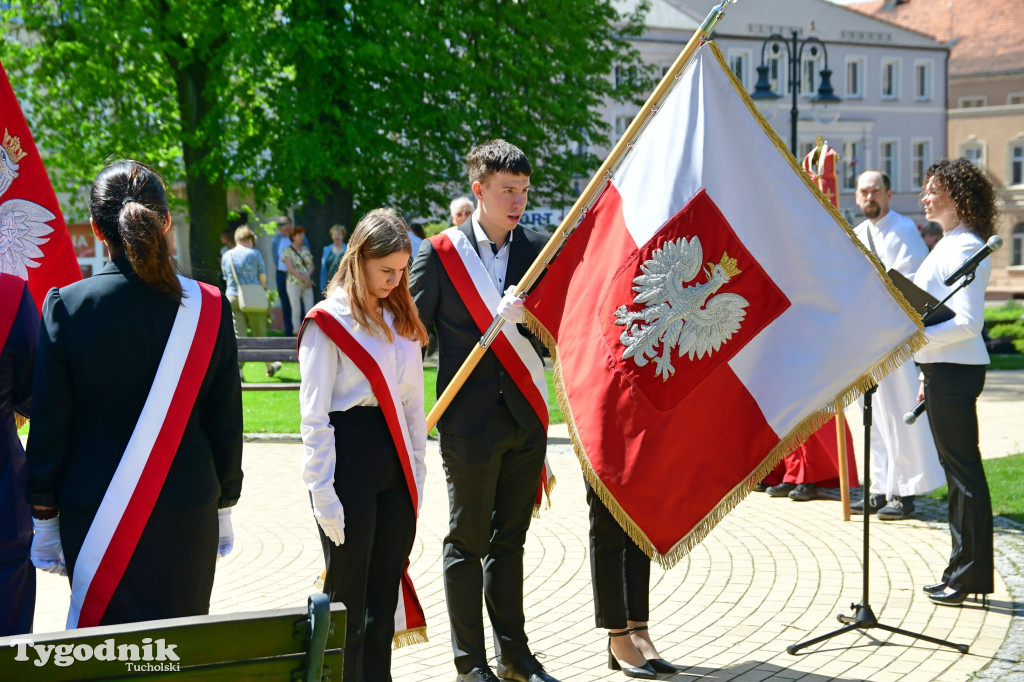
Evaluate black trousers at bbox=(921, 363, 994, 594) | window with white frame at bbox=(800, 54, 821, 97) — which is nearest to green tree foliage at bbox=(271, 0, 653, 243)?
black trousers at bbox=(921, 363, 994, 594)

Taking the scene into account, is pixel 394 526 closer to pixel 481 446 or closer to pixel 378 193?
pixel 481 446

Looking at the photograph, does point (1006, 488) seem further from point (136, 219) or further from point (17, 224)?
point (136, 219)

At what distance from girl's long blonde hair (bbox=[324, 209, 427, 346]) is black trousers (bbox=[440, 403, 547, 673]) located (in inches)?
31.8

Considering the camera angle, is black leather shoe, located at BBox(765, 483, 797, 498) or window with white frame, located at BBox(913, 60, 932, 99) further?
window with white frame, located at BBox(913, 60, 932, 99)

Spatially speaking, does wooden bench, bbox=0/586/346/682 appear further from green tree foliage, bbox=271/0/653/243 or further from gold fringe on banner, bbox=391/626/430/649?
green tree foliage, bbox=271/0/653/243

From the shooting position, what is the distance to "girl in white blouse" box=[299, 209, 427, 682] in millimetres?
4180

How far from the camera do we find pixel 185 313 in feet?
11.7

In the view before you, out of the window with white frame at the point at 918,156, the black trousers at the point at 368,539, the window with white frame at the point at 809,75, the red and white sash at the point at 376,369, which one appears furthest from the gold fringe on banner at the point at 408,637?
the window with white frame at the point at 918,156

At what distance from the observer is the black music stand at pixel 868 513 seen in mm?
5469

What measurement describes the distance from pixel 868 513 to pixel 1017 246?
68691 mm

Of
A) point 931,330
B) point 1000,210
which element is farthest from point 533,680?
point 1000,210

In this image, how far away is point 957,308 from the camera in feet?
20.4

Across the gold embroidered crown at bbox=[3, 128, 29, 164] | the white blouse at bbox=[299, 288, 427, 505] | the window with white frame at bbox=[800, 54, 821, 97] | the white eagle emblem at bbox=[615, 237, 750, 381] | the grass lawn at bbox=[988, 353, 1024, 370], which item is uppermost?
the window with white frame at bbox=[800, 54, 821, 97]

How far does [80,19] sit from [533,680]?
24.2m
